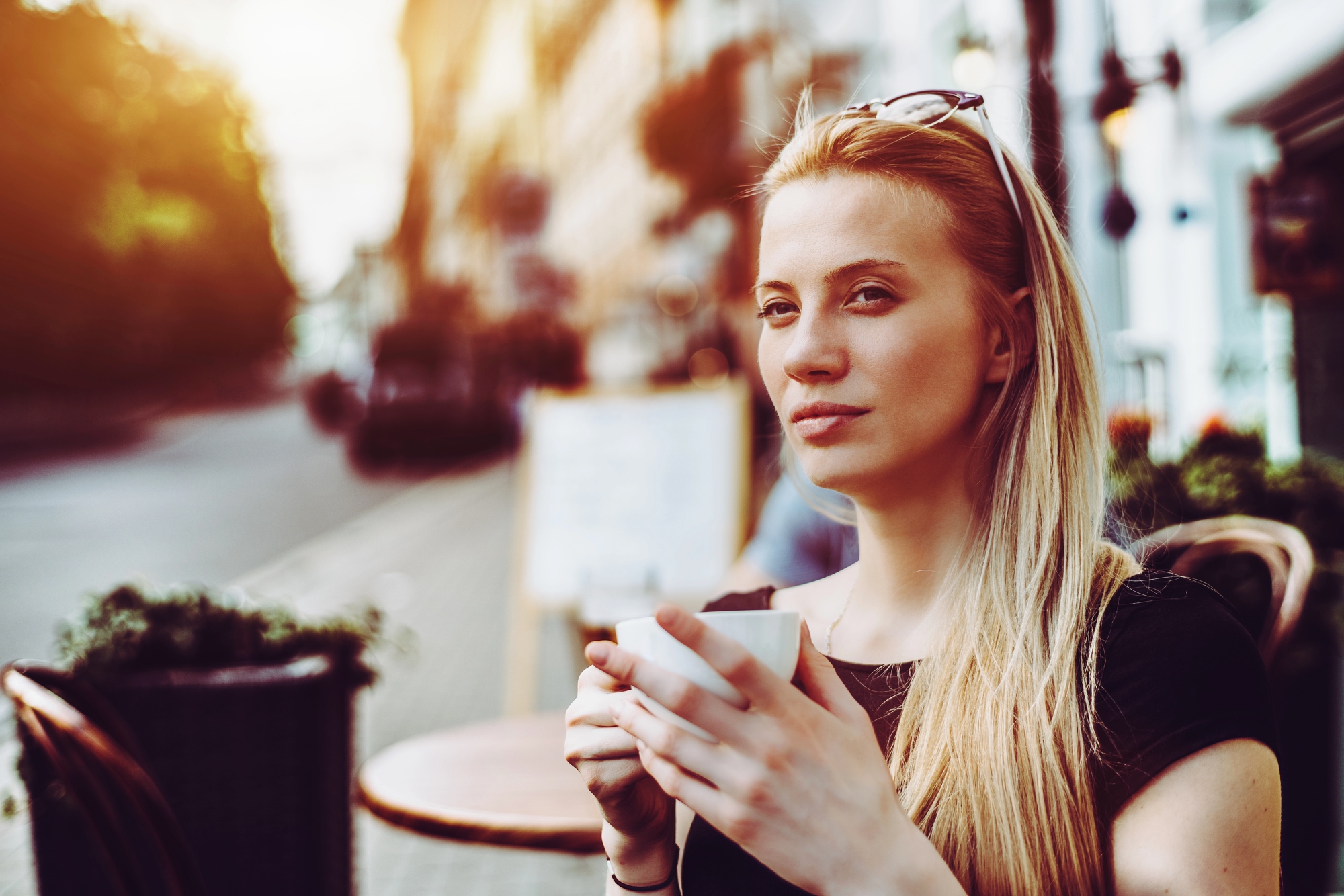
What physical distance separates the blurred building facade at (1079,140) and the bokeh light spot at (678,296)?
0.79 ft

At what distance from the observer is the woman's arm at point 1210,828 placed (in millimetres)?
902

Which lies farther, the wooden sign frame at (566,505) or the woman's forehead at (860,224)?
the wooden sign frame at (566,505)

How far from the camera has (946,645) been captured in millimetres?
1120

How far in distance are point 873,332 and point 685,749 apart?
485mm

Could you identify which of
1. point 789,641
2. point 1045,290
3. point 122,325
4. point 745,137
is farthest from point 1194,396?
point 122,325

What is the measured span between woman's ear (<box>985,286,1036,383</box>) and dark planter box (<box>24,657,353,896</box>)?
174cm

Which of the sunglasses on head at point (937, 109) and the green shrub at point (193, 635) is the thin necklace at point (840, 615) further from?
the green shrub at point (193, 635)

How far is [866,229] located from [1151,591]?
48 cm

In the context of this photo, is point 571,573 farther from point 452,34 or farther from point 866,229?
point 452,34

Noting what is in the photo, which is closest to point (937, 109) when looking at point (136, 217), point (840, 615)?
point (840, 615)

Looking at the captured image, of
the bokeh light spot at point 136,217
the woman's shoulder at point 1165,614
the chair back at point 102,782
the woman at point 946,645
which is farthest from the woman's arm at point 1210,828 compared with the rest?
the bokeh light spot at point 136,217

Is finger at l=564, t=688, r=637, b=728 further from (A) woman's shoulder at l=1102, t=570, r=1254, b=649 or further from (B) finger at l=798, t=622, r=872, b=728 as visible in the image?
(A) woman's shoulder at l=1102, t=570, r=1254, b=649

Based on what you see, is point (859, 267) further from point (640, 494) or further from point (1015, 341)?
point (640, 494)

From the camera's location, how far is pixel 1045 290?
115cm
